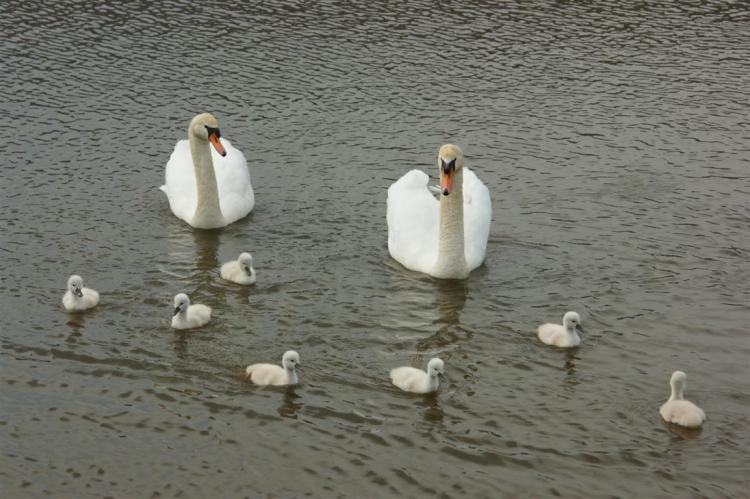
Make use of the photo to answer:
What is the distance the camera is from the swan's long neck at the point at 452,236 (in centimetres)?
1859

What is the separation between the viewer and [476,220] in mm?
A: 19344

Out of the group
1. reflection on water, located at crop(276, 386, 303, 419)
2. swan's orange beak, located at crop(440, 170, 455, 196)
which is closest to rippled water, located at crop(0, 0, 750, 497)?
reflection on water, located at crop(276, 386, 303, 419)

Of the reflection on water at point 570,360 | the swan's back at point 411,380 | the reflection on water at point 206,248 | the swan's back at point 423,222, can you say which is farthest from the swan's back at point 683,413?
the reflection on water at point 206,248

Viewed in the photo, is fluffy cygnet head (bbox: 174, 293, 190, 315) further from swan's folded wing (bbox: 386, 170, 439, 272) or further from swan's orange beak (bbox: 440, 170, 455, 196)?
swan's orange beak (bbox: 440, 170, 455, 196)

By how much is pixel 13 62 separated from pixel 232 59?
15.2 feet

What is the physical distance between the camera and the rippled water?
46.6 feet

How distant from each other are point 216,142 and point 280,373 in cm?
627

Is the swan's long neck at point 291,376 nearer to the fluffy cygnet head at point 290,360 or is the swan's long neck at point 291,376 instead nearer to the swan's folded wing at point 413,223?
the fluffy cygnet head at point 290,360

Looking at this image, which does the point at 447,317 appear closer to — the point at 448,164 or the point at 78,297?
the point at 448,164

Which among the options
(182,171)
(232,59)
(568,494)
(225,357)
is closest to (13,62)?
(232,59)

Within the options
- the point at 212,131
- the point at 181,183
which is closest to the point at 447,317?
the point at 212,131

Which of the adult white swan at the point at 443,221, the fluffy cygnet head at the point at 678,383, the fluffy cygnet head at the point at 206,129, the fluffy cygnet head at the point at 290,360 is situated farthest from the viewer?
the fluffy cygnet head at the point at 206,129

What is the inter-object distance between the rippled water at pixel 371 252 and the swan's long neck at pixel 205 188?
0.92 ft

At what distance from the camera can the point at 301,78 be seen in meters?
26.6
